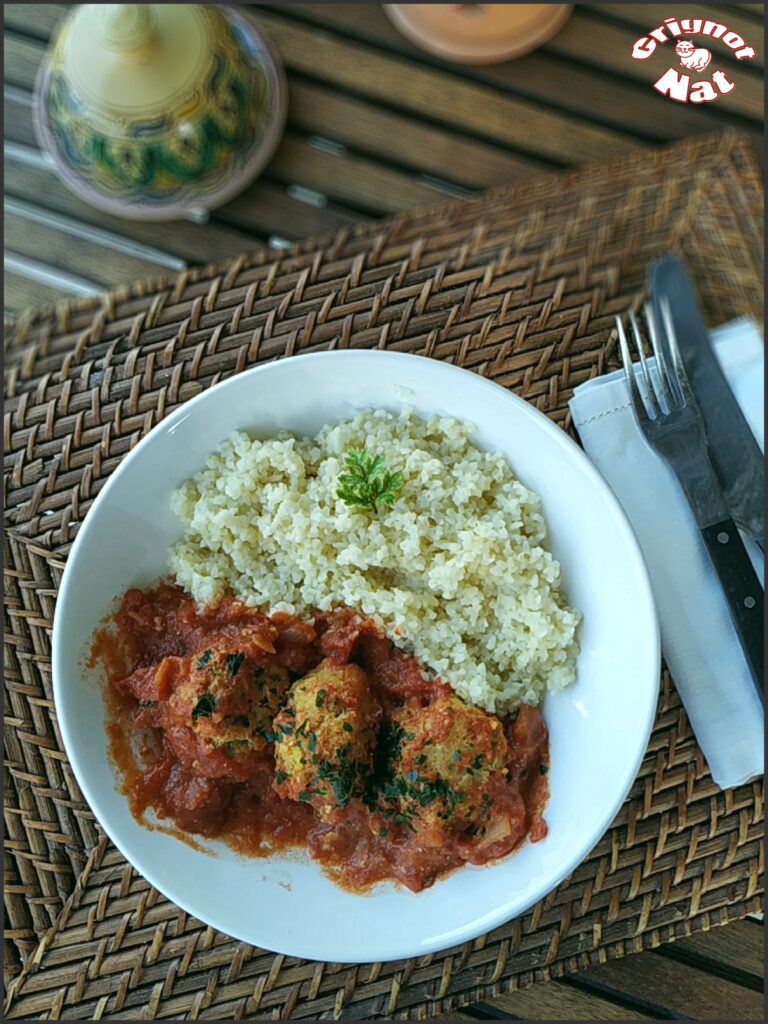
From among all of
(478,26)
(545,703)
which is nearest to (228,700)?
(545,703)

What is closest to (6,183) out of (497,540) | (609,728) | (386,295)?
(386,295)

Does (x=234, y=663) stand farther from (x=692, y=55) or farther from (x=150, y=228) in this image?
(x=692, y=55)

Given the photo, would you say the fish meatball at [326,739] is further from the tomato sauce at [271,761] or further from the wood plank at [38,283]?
the wood plank at [38,283]

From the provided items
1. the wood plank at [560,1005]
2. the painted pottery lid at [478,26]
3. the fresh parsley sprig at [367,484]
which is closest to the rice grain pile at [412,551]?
the fresh parsley sprig at [367,484]

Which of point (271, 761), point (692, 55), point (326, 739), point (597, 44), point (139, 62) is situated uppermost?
point (597, 44)

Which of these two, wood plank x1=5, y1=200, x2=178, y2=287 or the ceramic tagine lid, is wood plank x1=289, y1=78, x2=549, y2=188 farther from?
wood plank x1=5, y1=200, x2=178, y2=287
